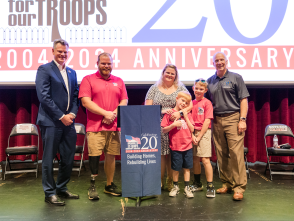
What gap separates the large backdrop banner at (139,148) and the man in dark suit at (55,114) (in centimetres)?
75

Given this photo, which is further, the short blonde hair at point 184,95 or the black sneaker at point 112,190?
the black sneaker at point 112,190

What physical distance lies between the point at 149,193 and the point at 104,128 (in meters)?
0.93

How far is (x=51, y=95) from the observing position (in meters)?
2.75

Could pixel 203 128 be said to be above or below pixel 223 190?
above

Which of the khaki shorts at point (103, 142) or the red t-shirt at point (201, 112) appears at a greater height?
the red t-shirt at point (201, 112)

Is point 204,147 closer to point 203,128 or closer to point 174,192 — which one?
point 203,128

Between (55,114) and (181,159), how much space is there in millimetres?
1606

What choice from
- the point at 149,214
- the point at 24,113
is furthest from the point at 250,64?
the point at 24,113

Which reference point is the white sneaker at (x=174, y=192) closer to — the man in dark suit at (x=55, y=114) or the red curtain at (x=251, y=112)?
the man in dark suit at (x=55, y=114)

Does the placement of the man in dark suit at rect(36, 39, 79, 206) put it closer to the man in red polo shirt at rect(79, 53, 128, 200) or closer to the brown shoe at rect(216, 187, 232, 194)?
the man in red polo shirt at rect(79, 53, 128, 200)

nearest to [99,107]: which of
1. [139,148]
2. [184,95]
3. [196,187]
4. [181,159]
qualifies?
[139,148]

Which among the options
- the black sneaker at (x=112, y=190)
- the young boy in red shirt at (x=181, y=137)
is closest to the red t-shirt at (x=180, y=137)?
the young boy in red shirt at (x=181, y=137)

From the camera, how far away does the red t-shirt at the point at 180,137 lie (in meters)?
2.84

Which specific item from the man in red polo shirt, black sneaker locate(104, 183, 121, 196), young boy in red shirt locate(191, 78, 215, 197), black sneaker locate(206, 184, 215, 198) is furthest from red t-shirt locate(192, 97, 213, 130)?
black sneaker locate(104, 183, 121, 196)
